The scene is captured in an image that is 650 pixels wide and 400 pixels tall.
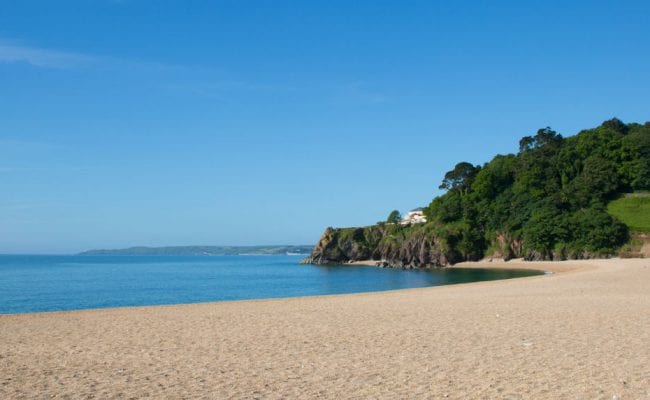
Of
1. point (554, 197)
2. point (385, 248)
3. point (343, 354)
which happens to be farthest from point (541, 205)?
point (343, 354)

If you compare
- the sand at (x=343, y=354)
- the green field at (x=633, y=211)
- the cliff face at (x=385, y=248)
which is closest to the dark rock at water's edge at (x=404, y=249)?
the cliff face at (x=385, y=248)

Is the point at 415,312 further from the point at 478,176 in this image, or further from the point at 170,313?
the point at 478,176

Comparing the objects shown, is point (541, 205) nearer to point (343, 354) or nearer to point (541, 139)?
point (541, 139)

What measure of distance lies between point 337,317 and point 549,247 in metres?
68.8

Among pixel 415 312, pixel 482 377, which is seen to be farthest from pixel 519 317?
pixel 482 377

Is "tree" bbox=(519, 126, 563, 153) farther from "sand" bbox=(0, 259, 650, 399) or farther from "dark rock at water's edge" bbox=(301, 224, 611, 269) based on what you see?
"sand" bbox=(0, 259, 650, 399)

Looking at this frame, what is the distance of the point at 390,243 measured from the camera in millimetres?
105625

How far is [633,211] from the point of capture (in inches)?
3162

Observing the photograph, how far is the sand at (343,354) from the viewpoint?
9.13 meters

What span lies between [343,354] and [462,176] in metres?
100

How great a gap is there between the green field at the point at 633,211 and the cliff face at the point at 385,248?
24084mm

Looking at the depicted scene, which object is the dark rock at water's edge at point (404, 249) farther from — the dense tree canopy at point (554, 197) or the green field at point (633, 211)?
the green field at point (633, 211)

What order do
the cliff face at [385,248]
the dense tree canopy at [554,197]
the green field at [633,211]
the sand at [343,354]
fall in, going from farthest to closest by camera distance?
the cliff face at [385,248], the dense tree canopy at [554,197], the green field at [633,211], the sand at [343,354]

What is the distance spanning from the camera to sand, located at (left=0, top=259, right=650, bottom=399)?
9133 mm
